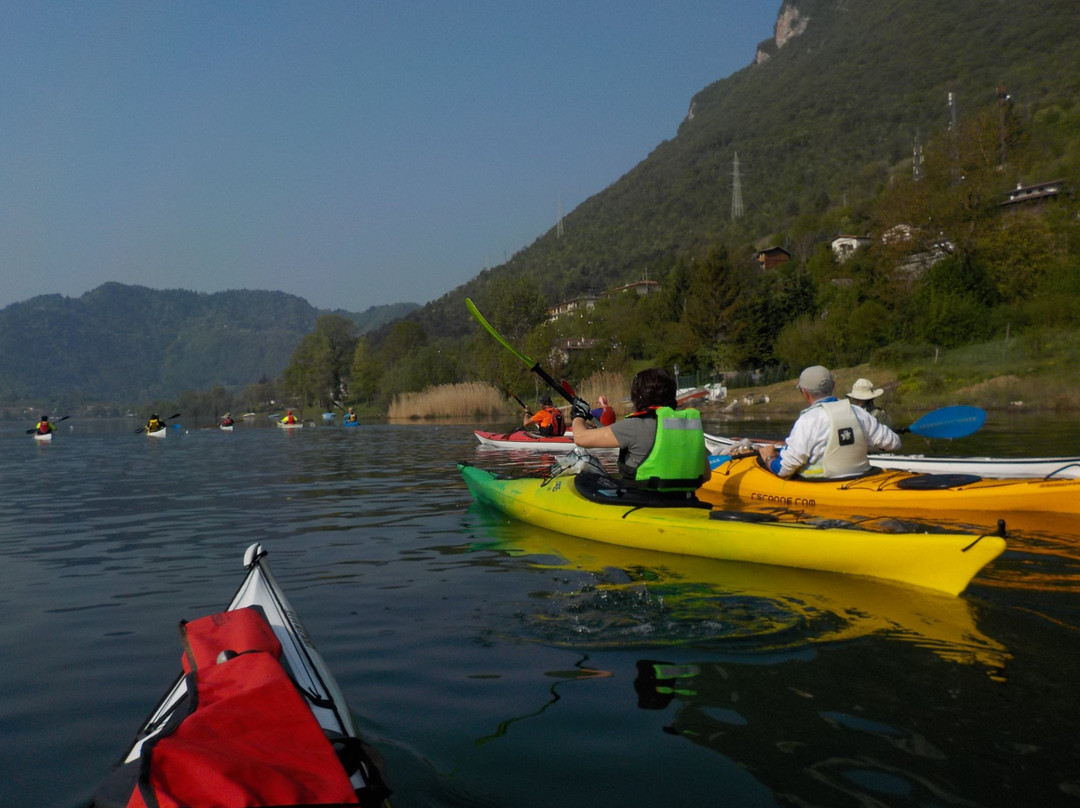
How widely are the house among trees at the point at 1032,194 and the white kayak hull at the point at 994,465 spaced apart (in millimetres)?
34484

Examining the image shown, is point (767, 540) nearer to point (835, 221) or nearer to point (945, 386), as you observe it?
point (945, 386)

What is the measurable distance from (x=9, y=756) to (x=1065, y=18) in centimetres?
10050

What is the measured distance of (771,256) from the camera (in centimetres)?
6850

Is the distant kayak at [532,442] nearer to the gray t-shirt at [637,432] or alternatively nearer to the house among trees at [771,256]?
the gray t-shirt at [637,432]

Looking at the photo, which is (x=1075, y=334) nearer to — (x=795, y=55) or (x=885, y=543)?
(x=885, y=543)

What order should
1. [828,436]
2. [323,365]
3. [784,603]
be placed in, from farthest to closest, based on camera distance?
[323,365] → [828,436] → [784,603]

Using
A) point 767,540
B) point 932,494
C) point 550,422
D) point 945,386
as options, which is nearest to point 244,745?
point 767,540

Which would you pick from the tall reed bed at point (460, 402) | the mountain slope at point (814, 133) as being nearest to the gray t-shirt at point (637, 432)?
the tall reed bed at point (460, 402)

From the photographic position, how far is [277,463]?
16.4 meters

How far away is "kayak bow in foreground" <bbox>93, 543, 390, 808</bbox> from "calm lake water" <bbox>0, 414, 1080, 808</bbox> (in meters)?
0.62

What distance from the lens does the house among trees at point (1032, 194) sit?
39.5 metres

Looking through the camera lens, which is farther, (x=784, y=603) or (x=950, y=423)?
(x=950, y=423)

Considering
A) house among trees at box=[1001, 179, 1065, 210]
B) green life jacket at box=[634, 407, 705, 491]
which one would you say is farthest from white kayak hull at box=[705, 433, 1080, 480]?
house among trees at box=[1001, 179, 1065, 210]

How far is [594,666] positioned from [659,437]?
8.99 ft
